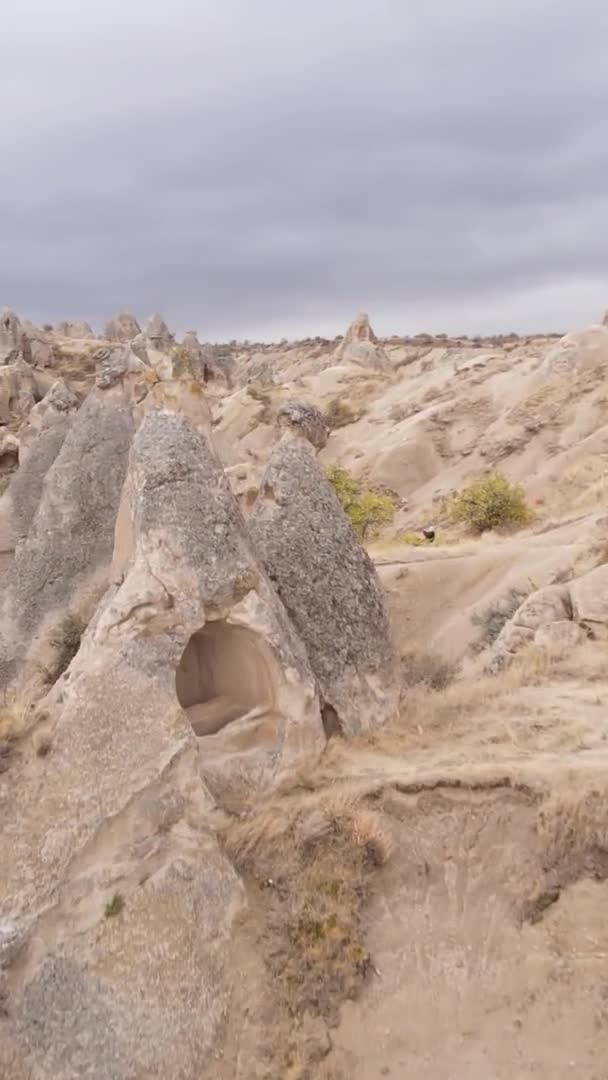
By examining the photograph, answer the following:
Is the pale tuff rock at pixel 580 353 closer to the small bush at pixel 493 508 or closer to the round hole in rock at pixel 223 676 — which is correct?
the small bush at pixel 493 508

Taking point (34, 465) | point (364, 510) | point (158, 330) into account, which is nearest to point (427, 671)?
point (34, 465)

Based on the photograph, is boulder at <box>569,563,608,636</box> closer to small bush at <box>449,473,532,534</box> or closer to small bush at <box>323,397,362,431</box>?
small bush at <box>449,473,532,534</box>

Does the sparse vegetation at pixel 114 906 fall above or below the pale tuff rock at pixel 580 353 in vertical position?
below

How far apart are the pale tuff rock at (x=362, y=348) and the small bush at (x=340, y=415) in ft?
24.9

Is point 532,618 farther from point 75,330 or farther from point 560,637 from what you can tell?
point 75,330

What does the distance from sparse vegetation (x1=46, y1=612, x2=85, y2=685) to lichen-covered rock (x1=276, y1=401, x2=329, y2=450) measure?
3829 mm

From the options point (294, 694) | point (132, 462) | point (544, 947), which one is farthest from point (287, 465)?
point (544, 947)

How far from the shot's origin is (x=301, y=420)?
846cm

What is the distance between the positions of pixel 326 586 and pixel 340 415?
89.7 feet

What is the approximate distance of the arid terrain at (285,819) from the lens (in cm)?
480

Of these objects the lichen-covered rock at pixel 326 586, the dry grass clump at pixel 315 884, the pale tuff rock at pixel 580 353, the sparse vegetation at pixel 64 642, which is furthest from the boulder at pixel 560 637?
the pale tuff rock at pixel 580 353

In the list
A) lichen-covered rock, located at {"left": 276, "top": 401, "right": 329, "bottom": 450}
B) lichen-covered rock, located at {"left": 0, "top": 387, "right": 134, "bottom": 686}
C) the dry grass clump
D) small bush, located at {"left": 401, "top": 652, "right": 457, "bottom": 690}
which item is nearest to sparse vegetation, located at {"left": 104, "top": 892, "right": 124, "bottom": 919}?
the dry grass clump

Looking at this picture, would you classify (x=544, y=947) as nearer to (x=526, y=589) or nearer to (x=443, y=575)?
(x=526, y=589)

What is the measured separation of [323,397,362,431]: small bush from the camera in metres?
34.0
